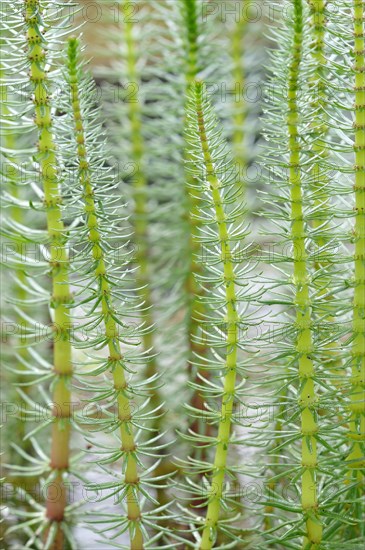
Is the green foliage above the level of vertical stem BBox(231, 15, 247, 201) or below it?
below

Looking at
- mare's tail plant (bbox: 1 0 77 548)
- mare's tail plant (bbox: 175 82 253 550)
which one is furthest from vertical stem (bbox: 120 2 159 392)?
mare's tail plant (bbox: 175 82 253 550)

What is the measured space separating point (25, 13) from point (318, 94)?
9.4 inches

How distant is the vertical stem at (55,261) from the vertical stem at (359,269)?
223mm

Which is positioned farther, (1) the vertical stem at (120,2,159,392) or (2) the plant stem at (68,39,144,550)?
(1) the vertical stem at (120,2,159,392)

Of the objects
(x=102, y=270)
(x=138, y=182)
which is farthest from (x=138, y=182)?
(x=102, y=270)

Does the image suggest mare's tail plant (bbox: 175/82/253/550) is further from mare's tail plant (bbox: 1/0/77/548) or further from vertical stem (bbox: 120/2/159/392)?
vertical stem (bbox: 120/2/159/392)

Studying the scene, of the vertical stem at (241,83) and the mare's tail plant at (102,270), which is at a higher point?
the vertical stem at (241,83)

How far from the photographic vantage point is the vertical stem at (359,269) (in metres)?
0.62

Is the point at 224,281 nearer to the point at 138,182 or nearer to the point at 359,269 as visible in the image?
the point at 359,269

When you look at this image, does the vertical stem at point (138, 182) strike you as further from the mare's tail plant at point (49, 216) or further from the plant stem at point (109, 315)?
the plant stem at point (109, 315)

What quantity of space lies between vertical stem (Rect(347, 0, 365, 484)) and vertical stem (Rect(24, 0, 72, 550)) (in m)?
0.22

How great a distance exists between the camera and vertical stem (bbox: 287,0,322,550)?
575 mm

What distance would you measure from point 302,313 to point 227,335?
0.23ft

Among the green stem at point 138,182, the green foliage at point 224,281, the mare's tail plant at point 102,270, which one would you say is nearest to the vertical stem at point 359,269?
the green foliage at point 224,281
